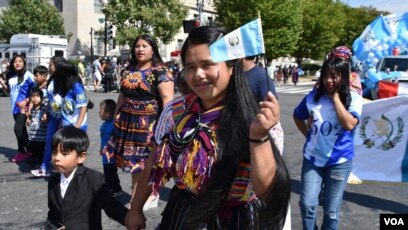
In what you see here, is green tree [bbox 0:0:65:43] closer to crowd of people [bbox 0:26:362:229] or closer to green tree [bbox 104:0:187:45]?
green tree [bbox 104:0:187:45]

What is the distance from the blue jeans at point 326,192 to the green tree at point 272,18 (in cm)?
3648

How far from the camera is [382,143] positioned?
19.1 ft

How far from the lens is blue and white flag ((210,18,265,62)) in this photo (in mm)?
1851

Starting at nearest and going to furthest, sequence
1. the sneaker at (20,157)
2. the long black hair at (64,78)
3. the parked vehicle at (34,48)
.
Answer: the long black hair at (64,78), the sneaker at (20,157), the parked vehicle at (34,48)

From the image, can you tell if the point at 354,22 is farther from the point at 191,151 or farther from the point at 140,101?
the point at 191,151

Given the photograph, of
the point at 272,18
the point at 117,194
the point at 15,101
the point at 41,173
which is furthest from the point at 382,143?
the point at 272,18

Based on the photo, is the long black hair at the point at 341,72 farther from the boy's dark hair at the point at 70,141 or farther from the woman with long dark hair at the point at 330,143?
the boy's dark hair at the point at 70,141

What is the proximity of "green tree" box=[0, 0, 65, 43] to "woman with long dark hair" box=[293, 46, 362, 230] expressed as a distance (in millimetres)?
36639

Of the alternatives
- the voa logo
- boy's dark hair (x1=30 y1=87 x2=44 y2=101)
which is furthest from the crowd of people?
boy's dark hair (x1=30 y1=87 x2=44 y2=101)

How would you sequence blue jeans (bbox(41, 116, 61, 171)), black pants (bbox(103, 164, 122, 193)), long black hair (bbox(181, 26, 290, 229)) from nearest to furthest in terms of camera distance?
1. long black hair (bbox(181, 26, 290, 229))
2. black pants (bbox(103, 164, 122, 193))
3. blue jeans (bbox(41, 116, 61, 171))

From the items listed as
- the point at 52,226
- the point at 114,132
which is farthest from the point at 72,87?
the point at 52,226

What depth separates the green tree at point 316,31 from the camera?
Answer: 163 feet

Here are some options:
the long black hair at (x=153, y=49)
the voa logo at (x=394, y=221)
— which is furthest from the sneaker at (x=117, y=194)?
the voa logo at (x=394, y=221)

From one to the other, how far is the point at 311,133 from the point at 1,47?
77.9 ft
